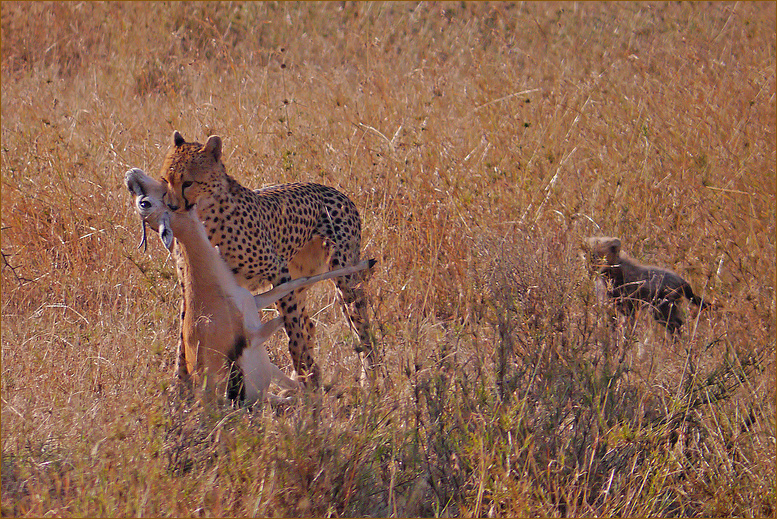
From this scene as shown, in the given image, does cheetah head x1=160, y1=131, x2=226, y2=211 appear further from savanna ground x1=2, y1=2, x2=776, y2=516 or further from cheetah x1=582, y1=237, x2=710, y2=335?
cheetah x1=582, y1=237, x2=710, y2=335

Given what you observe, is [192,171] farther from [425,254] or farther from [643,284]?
[643,284]

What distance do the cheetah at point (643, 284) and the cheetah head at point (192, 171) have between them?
2.05 m

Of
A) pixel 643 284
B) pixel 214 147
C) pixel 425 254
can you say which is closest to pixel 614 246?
pixel 643 284

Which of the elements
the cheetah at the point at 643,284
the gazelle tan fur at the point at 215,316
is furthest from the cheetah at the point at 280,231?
the cheetah at the point at 643,284

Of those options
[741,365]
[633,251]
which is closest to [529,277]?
[741,365]

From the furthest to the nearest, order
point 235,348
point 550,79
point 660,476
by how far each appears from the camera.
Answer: point 550,79 < point 235,348 < point 660,476

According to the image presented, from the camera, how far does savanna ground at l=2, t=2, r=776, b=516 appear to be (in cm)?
289

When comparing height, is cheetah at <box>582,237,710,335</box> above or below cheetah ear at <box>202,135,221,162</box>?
below

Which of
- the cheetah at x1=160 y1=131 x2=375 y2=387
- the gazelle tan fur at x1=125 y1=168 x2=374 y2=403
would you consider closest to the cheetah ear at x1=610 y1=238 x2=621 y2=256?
the cheetah at x1=160 y1=131 x2=375 y2=387

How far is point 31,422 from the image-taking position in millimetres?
3115

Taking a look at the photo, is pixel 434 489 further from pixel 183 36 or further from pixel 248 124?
pixel 183 36

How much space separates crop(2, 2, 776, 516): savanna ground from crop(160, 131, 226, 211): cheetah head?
0.76 m

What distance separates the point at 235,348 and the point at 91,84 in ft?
17.5

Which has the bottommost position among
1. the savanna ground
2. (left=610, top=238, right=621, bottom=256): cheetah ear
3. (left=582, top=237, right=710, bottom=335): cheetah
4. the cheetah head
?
(left=582, top=237, right=710, bottom=335): cheetah
